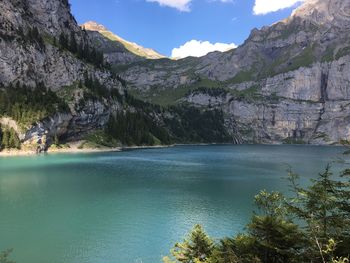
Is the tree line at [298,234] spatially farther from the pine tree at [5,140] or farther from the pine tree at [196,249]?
the pine tree at [5,140]

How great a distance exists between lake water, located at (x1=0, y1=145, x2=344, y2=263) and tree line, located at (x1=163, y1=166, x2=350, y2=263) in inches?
889

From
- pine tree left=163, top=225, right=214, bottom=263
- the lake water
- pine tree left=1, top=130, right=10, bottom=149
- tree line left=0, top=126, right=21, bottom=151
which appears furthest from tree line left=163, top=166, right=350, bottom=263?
tree line left=0, top=126, right=21, bottom=151

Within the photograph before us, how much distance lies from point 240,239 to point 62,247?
3114cm

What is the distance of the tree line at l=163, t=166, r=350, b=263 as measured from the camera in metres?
20.1

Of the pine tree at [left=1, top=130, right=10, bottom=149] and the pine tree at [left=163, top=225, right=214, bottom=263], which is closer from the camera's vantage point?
the pine tree at [left=163, top=225, right=214, bottom=263]

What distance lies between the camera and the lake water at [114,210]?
4938 centimetres

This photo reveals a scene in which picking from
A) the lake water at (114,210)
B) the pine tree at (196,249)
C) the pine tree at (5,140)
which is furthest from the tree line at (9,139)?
the pine tree at (196,249)

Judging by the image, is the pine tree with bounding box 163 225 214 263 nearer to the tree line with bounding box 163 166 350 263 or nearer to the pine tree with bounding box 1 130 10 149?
A: the tree line with bounding box 163 166 350 263

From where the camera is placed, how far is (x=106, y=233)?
186 feet

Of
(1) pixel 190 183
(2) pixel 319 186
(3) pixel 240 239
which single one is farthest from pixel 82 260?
(1) pixel 190 183

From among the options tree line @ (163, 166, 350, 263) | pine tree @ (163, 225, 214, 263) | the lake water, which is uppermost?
tree line @ (163, 166, 350, 263)

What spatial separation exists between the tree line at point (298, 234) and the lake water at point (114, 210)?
2258 centimetres

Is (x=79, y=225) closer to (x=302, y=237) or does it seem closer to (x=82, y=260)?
(x=82, y=260)

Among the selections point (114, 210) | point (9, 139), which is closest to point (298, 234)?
point (114, 210)
